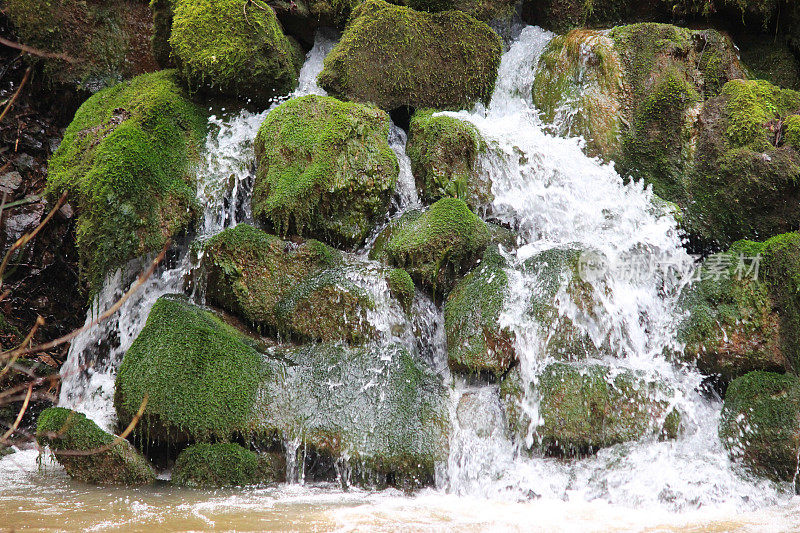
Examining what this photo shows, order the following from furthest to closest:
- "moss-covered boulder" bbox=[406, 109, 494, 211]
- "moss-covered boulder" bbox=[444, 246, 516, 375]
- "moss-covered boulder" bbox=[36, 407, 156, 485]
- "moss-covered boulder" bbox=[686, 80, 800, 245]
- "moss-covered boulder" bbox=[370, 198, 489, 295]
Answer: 1. "moss-covered boulder" bbox=[406, 109, 494, 211]
2. "moss-covered boulder" bbox=[686, 80, 800, 245]
3. "moss-covered boulder" bbox=[370, 198, 489, 295]
4. "moss-covered boulder" bbox=[444, 246, 516, 375]
5. "moss-covered boulder" bbox=[36, 407, 156, 485]

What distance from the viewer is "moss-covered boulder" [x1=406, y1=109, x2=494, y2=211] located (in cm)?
620

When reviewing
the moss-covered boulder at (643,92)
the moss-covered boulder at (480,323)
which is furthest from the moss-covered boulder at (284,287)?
the moss-covered boulder at (643,92)

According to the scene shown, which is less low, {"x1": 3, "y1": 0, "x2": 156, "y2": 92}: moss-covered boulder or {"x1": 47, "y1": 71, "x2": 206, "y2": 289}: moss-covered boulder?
{"x1": 3, "y1": 0, "x2": 156, "y2": 92}: moss-covered boulder

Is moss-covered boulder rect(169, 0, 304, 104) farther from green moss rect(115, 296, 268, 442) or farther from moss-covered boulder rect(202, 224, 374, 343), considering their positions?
green moss rect(115, 296, 268, 442)

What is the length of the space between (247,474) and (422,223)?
2.56 meters

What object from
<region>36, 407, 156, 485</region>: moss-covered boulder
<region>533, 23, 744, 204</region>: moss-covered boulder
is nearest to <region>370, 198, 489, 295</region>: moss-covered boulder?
<region>533, 23, 744, 204</region>: moss-covered boulder

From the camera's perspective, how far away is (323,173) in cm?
586

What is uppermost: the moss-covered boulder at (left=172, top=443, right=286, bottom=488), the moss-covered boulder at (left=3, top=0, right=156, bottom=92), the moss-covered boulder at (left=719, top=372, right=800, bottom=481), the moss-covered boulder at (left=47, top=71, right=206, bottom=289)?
the moss-covered boulder at (left=3, top=0, right=156, bottom=92)

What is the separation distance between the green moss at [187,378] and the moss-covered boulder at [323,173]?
1252 millimetres

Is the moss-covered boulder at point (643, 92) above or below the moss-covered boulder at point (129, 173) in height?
above

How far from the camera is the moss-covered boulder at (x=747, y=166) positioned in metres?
5.96

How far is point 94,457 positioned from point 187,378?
811 mm

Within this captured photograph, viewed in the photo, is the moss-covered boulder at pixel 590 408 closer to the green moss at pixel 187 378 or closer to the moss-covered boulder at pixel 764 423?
the moss-covered boulder at pixel 764 423

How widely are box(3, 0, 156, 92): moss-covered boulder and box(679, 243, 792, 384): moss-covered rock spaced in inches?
261
